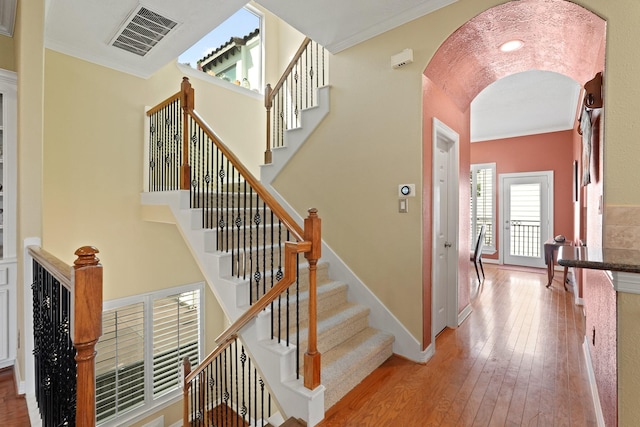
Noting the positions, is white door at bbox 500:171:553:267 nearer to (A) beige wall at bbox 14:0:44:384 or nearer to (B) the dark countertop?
(B) the dark countertop

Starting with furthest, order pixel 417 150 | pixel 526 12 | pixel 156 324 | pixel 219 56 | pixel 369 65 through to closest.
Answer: pixel 219 56
pixel 156 324
pixel 369 65
pixel 417 150
pixel 526 12

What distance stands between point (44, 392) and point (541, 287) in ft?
20.3

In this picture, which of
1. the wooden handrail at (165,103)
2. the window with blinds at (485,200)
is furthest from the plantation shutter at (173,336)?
the window with blinds at (485,200)

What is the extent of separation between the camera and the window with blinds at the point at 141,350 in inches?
149

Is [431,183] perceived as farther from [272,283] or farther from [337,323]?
[272,283]

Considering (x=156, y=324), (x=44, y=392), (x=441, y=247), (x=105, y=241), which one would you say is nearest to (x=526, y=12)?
(x=441, y=247)

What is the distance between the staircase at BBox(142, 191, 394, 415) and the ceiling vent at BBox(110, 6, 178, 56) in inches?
61.5

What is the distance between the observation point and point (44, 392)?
5.54 ft

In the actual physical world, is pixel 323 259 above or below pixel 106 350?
above

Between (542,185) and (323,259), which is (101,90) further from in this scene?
(542,185)

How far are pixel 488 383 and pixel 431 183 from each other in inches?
66.1

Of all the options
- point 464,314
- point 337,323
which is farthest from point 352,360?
point 464,314

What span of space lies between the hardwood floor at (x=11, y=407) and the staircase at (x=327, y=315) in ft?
4.51

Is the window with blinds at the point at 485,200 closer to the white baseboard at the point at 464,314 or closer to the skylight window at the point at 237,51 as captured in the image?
the white baseboard at the point at 464,314
